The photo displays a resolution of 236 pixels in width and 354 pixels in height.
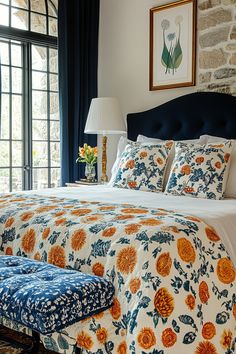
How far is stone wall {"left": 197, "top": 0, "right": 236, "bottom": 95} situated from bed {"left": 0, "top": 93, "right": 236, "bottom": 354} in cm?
174

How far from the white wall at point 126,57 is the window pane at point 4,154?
1.11 m

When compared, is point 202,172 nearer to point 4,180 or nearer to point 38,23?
point 4,180

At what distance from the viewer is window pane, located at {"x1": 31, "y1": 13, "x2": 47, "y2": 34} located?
4.91 meters

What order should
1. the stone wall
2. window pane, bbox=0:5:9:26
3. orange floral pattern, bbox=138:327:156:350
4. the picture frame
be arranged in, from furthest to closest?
window pane, bbox=0:5:9:26, the picture frame, the stone wall, orange floral pattern, bbox=138:327:156:350

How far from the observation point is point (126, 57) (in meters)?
4.96

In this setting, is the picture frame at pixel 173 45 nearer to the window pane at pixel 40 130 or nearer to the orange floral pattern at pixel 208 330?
the window pane at pixel 40 130

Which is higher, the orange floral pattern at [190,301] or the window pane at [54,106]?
the window pane at [54,106]

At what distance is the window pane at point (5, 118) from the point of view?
4.74 m

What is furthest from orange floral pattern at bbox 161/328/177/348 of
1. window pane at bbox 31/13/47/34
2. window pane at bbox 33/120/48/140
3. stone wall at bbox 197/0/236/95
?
window pane at bbox 31/13/47/34

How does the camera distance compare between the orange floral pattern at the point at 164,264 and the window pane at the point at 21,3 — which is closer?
the orange floral pattern at the point at 164,264

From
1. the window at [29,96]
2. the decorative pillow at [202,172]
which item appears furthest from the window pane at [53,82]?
the decorative pillow at [202,172]

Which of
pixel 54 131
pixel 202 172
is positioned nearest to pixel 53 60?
pixel 54 131

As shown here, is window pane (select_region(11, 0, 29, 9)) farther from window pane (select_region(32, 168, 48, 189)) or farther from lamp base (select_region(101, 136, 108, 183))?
window pane (select_region(32, 168, 48, 189))

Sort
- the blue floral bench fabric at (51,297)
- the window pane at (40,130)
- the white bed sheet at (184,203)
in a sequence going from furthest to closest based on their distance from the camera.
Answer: the window pane at (40,130)
the white bed sheet at (184,203)
the blue floral bench fabric at (51,297)
